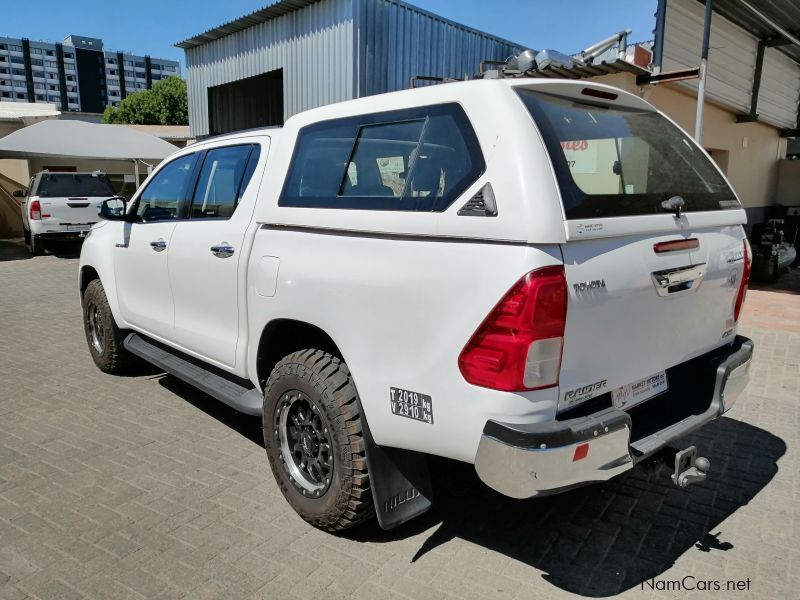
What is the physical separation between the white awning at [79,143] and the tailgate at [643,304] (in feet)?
56.1

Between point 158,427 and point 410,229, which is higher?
point 410,229

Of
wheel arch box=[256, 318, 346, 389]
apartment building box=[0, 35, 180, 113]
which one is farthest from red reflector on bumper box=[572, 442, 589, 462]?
apartment building box=[0, 35, 180, 113]

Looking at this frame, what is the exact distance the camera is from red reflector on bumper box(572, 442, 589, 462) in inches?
86.7

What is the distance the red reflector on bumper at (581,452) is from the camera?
220 centimetres

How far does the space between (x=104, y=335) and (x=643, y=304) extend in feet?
15.3

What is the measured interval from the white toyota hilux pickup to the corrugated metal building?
7.52m

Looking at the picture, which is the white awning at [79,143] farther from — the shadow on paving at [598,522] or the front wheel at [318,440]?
the shadow on paving at [598,522]

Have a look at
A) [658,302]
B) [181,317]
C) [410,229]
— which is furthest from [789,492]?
[181,317]

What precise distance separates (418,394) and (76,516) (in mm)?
2085

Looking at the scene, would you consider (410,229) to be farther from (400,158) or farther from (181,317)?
(181,317)

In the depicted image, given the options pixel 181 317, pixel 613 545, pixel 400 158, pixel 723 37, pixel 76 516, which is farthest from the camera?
pixel 723 37

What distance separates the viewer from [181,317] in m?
4.13

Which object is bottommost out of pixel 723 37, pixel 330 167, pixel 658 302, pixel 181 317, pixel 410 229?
pixel 181 317

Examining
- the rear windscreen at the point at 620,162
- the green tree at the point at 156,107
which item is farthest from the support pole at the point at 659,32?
the green tree at the point at 156,107
